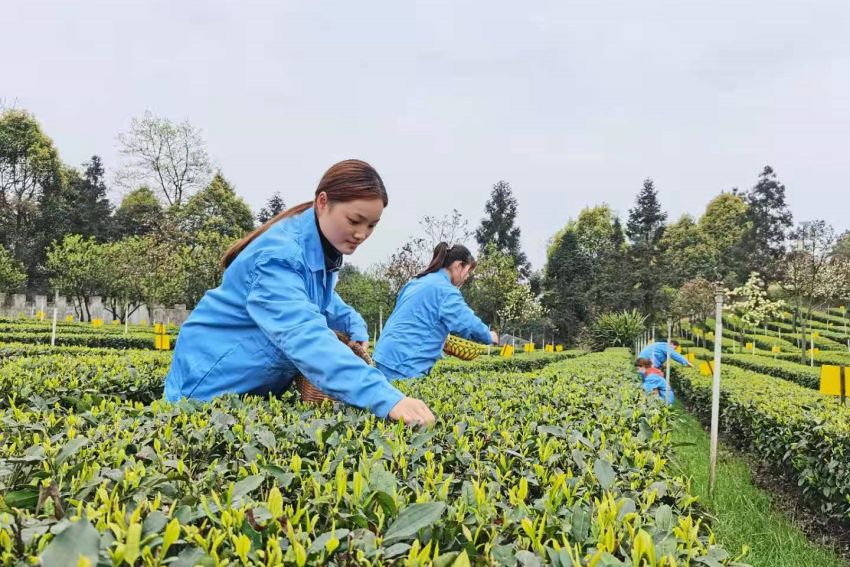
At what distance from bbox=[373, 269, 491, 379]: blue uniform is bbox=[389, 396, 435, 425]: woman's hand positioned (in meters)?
2.56

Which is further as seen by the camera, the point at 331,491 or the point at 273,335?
the point at 273,335

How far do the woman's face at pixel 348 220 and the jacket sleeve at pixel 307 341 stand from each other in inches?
10.1

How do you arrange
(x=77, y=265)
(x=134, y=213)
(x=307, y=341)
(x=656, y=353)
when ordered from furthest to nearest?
(x=134, y=213)
(x=77, y=265)
(x=656, y=353)
(x=307, y=341)

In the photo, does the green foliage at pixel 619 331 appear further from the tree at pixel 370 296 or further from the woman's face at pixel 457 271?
the woman's face at pixel 457 271

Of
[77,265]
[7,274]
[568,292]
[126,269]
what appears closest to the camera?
[126,269]

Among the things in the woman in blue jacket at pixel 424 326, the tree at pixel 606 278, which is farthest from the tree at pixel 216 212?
the woman in blue jacket at pixel 424 326

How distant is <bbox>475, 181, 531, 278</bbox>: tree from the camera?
1875 inches

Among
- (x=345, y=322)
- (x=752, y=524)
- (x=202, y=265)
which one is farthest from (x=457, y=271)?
(x=202, y=265)

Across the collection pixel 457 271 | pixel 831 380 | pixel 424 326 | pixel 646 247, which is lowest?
pixel 831 380

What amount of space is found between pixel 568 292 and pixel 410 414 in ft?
128

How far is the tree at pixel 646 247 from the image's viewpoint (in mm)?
38812

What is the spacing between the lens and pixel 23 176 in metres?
34.5

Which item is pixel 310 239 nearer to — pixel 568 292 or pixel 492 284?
pixel 492 284

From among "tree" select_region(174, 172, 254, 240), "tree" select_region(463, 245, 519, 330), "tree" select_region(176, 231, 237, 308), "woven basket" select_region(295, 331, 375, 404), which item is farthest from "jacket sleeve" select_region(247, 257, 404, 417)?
"tree" select_region(174, 172, 254, 240)
